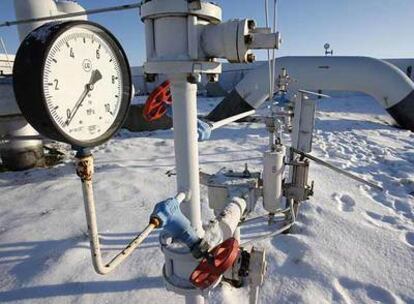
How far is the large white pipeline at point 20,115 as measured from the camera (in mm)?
3406

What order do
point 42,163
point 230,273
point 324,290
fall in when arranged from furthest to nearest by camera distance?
point 42,163, point 324,290, point 230,273

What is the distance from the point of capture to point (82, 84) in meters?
0.90

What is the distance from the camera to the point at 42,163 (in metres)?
4.30

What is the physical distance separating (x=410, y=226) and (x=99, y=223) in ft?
8.81

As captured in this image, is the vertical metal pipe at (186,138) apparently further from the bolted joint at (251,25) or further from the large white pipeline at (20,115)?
the large white pipeline at (20,115)

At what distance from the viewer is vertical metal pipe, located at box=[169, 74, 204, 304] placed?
1012mm

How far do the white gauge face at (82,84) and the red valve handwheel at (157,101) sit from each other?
16cm

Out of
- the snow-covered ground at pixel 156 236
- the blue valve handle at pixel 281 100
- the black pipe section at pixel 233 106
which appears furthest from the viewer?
the black pipe section at pixel 233 106

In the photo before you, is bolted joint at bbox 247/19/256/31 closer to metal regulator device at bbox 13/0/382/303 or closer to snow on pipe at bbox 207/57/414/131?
metal regulator device at bbox 13/0/382/303

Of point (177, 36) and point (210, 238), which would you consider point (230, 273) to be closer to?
point (210, 238)

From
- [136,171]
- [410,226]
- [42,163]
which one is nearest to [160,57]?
[410,226]

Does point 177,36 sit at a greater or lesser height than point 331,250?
greater

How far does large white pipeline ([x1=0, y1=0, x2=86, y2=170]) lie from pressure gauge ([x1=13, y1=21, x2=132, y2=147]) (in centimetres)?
249

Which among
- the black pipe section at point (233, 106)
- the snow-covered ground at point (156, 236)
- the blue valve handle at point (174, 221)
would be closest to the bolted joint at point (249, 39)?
the blue valve handle at point (174, 221)
